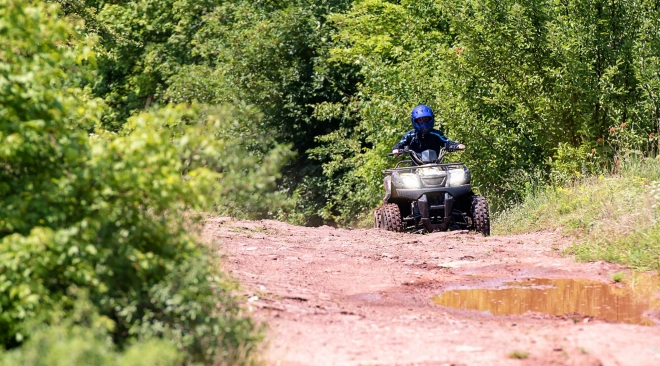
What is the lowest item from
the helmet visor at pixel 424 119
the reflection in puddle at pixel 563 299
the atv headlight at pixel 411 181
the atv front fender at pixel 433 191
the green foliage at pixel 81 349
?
the reflection in puddle at pixel 563 299

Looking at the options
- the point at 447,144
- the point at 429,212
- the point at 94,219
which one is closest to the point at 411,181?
the point at 429,212

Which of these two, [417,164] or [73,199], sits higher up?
[73,199]

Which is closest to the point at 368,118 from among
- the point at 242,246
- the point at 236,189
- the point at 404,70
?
the point at 404,70

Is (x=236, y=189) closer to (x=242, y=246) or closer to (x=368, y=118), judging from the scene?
(x=242, y=246)

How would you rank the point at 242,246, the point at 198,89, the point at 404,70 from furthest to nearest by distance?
the point at 198,89
the point at 404,70
the point at 242,246

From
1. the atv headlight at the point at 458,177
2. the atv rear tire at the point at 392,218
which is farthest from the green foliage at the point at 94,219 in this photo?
the atv rear tire at the point at 392,218

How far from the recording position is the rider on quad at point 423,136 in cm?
1488

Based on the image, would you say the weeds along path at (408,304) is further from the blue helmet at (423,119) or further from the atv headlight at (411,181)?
the blue helmet at (423,119)

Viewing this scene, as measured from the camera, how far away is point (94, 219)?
5379 millimetres

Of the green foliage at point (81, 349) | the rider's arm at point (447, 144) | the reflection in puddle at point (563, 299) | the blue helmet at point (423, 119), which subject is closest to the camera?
the green foliage at point (81, 349)

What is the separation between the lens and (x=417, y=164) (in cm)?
1493

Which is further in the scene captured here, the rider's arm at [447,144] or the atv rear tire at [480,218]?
the rider's arm at [447,144]

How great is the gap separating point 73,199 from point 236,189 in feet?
3.41

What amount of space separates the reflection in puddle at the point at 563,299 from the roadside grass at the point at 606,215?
94 cm
